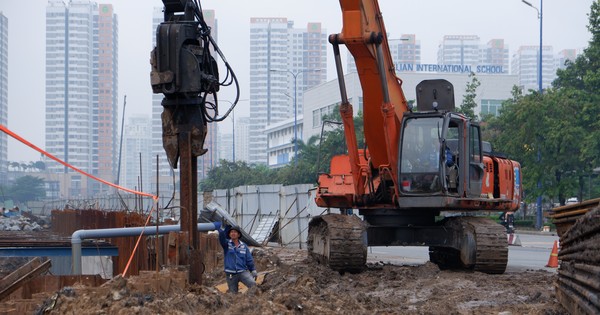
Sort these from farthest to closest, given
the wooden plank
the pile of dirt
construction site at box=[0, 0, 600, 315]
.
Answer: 1. the wooden plank
2. construction site at box=[0, 0, 600, 315]
3. the pile of dirt

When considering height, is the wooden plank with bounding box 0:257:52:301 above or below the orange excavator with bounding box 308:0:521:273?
below

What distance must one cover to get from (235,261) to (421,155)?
5104 mm

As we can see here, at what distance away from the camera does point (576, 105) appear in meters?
50.2

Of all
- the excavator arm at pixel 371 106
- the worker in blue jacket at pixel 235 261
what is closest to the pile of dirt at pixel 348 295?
the worker in blue jacket at pixel 235 261

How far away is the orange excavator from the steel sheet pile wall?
206 inches

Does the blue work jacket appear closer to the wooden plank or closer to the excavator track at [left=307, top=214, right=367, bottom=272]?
the wooden plank

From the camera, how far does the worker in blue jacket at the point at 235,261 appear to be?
12859mm

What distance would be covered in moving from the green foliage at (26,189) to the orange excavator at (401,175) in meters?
92.6

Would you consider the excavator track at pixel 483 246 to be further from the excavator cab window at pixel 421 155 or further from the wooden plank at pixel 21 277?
the wooden plank at pixel 21 277

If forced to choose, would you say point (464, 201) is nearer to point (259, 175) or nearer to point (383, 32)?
point (383, 32)

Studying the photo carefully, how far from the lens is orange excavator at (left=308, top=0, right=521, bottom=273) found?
16.2 metres

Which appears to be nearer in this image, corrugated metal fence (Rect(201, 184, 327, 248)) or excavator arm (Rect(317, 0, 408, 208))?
excavator arm (Rect(317, 0, 408, 208))

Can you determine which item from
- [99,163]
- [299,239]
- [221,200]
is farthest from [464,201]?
[99,163]

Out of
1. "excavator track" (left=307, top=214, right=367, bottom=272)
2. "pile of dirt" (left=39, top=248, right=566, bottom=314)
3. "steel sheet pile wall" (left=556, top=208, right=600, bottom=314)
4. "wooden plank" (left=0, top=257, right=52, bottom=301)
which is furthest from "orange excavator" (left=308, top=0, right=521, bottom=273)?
"wooden plank" (left=0, top=257, right=52, bottom=301)
